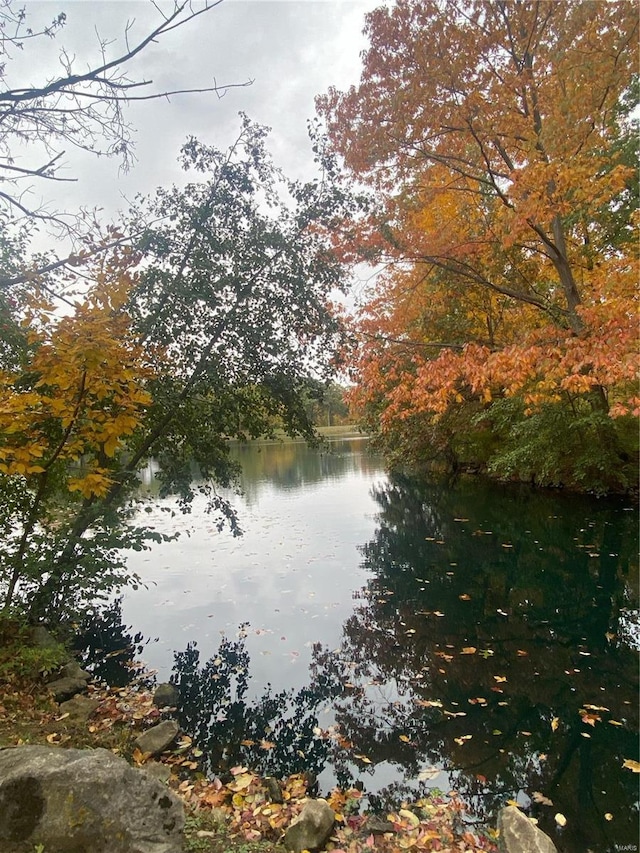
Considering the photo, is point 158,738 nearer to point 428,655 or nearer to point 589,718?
point 428,655

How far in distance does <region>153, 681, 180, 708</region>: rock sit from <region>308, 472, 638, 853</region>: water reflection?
5.63 ft

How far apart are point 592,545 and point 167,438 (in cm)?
889

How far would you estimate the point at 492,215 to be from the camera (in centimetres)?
898

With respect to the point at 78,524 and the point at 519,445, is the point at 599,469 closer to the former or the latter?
the point at 519,445

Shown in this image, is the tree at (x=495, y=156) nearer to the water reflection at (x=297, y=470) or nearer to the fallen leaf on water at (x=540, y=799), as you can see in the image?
the fallen leaf on water at (x=540, y=799)

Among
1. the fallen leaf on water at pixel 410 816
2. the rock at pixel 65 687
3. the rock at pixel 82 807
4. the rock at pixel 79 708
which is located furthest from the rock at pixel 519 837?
the rock at pixel 65 687

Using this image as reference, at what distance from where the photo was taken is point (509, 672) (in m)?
5.33

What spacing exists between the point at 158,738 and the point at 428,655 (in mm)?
3223

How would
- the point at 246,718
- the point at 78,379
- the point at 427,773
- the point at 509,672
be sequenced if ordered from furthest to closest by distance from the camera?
the point at 509,672
the point at 246,718
the point at 427,773
the point at 78,379

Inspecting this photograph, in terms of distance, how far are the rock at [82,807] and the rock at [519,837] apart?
1.86 m

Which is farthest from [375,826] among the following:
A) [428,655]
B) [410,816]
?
[428,655]

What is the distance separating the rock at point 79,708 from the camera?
436cm

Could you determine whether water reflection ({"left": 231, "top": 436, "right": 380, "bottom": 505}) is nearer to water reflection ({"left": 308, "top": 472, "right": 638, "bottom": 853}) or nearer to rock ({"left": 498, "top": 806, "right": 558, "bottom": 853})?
water reflection ({"left": 308, "top": 472, "right": 638, "bottom": 853})

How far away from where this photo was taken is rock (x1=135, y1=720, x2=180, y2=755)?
4.02 metres
